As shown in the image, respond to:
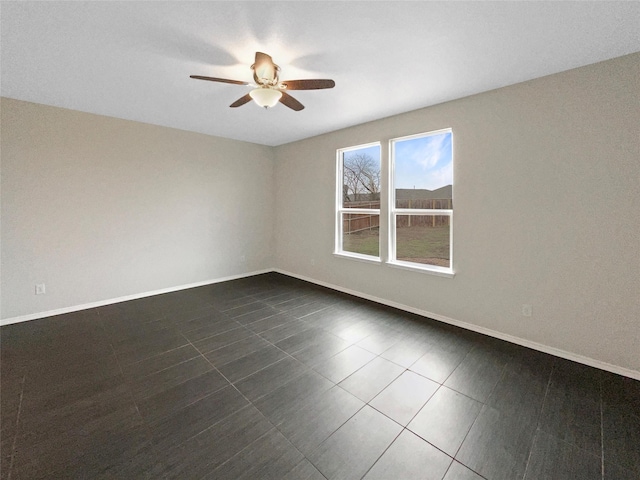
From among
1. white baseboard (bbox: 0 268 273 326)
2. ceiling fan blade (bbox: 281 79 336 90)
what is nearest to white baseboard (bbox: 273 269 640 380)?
white baseboard (bbox: 0 268 273 326)

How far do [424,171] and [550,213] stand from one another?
1427 mm

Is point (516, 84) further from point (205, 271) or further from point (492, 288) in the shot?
point (205, 271)

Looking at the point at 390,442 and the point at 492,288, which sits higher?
the point at 492,288

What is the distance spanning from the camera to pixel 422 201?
3.44 meters

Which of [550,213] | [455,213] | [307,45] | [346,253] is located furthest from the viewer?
[346,253]

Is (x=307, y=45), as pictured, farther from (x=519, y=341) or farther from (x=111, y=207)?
(x=111, y=207)

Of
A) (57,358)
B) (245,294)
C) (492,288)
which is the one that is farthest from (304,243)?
(57,358)

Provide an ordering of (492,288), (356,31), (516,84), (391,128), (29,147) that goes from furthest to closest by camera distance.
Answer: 1. (391,128)
2. (29,147)
3. (492,288)
4. (516,84)
5. (356,31)

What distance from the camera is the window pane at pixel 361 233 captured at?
4008 millimetres

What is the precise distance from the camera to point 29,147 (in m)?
3.11

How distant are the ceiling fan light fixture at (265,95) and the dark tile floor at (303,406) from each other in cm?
235

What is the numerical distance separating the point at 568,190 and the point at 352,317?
8.23 feet

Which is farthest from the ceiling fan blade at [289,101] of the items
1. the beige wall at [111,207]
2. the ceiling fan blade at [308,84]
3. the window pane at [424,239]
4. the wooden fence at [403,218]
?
the beige wall at [111,207]

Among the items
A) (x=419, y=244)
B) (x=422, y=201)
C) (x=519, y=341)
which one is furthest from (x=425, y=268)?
(x=519, y=341)
